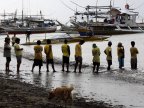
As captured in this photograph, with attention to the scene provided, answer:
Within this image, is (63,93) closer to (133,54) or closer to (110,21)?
(133,54)

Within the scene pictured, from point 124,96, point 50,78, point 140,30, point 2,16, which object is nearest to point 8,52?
point 50,78

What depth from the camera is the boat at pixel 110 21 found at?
7450 cm

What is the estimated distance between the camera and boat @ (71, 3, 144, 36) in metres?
74.5

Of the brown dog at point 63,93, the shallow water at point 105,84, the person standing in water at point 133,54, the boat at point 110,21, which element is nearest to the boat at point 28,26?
the boat at point 110,21

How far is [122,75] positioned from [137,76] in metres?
0.68

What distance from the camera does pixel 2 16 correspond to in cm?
12912

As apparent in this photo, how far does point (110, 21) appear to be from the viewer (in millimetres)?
78875

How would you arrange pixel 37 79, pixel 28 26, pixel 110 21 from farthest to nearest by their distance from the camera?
pixel 28 26, pixel 110 21, pixel 37 79

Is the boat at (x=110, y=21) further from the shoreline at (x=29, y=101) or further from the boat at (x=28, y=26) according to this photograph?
the shoreline at (x=29, y=101)

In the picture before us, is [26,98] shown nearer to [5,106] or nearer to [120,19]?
[5,106]

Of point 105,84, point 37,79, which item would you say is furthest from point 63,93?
point 37,79

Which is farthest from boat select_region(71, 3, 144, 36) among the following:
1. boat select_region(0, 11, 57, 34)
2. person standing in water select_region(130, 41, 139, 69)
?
person standing in water select_region(130, 41, 139, 69)

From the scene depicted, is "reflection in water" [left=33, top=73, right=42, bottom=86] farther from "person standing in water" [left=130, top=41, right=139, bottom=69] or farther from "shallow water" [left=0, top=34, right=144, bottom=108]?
"person standing in water" [left=130, top=41, right=139, bottom=69]

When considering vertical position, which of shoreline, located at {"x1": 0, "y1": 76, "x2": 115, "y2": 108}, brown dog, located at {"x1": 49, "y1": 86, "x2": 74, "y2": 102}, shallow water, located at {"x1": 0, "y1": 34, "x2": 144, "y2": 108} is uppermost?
brown dog, located at {"x1": 49, "y1": 86, "x2": 74, "y2": 102}
